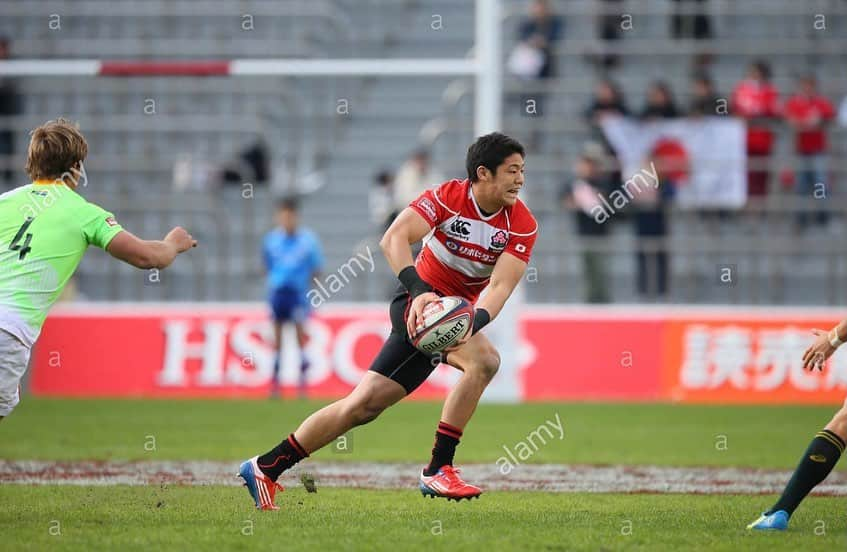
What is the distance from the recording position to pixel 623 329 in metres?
19.7

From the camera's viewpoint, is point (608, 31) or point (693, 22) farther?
point (608, 31)

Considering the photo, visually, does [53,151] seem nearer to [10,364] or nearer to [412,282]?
[10,364]

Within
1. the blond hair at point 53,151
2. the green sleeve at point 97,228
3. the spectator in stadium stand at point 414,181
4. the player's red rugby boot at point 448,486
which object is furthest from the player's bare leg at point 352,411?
the spectator in stadium stand at point 414,181

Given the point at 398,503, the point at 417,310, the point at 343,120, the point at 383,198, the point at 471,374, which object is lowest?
the point at 398,503

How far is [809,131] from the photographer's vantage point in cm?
2211

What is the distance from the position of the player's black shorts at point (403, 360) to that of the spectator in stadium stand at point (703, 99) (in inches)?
576

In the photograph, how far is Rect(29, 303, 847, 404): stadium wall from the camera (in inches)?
770

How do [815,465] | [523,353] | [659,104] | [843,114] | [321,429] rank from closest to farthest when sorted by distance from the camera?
[815,465], [321,429], [523,353], [659,104], [843,114]

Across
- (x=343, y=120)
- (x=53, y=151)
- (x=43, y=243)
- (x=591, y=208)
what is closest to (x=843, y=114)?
(x=591, y=208)

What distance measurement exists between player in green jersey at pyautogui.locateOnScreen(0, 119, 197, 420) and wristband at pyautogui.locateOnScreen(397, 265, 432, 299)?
147 centimetres

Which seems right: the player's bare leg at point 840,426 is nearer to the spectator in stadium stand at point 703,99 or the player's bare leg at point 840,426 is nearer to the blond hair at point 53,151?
the blond hair at point 53,151

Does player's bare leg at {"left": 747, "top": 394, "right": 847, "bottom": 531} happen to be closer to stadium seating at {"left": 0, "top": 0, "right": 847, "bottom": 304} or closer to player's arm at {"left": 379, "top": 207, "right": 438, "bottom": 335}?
player's arm at {"left": 379, "top": 207, "right": 438, "bottom": 335}

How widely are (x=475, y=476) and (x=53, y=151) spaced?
491 centimetres

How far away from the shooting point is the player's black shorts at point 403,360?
813cm
